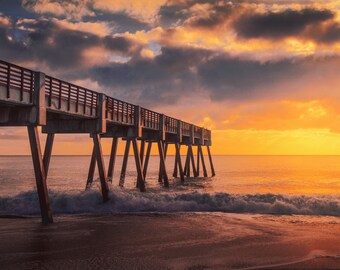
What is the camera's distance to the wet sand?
10.1 metres

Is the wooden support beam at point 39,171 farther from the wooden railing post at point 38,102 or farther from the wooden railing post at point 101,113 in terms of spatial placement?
the wooden railing post at point 101,113

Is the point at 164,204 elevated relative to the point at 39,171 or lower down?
lower down

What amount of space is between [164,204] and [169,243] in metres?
9.08

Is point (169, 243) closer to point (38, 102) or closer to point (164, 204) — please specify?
point (38, 102)

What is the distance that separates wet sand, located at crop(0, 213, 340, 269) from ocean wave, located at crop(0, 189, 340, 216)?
9.08 feet

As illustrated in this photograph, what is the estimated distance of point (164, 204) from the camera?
70.2ft

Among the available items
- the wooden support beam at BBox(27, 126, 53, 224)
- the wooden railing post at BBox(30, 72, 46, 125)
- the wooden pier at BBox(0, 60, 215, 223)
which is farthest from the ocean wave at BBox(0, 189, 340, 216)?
the wooden railing post at BBox(30, 72, 46, 125)

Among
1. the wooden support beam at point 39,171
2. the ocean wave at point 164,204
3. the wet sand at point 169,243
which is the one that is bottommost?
the wet sand at point 169,243

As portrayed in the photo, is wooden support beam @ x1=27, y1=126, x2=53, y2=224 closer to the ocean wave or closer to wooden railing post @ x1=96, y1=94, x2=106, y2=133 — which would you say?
the ocean wave

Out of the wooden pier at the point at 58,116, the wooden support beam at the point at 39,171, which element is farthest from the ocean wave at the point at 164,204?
the wooden support beam at the point at 39,171

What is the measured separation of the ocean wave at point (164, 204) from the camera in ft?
67.2

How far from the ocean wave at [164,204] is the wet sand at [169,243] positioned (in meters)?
2.77

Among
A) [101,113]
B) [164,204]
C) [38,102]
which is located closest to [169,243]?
[38,102]

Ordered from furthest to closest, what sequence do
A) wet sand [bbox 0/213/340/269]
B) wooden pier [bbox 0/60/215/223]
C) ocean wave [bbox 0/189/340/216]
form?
ocean wave [bbox 0/189/340/216] < wooden pier [bbox 0/60/215/223] < wet sand [bbox 0/213/340/269]
